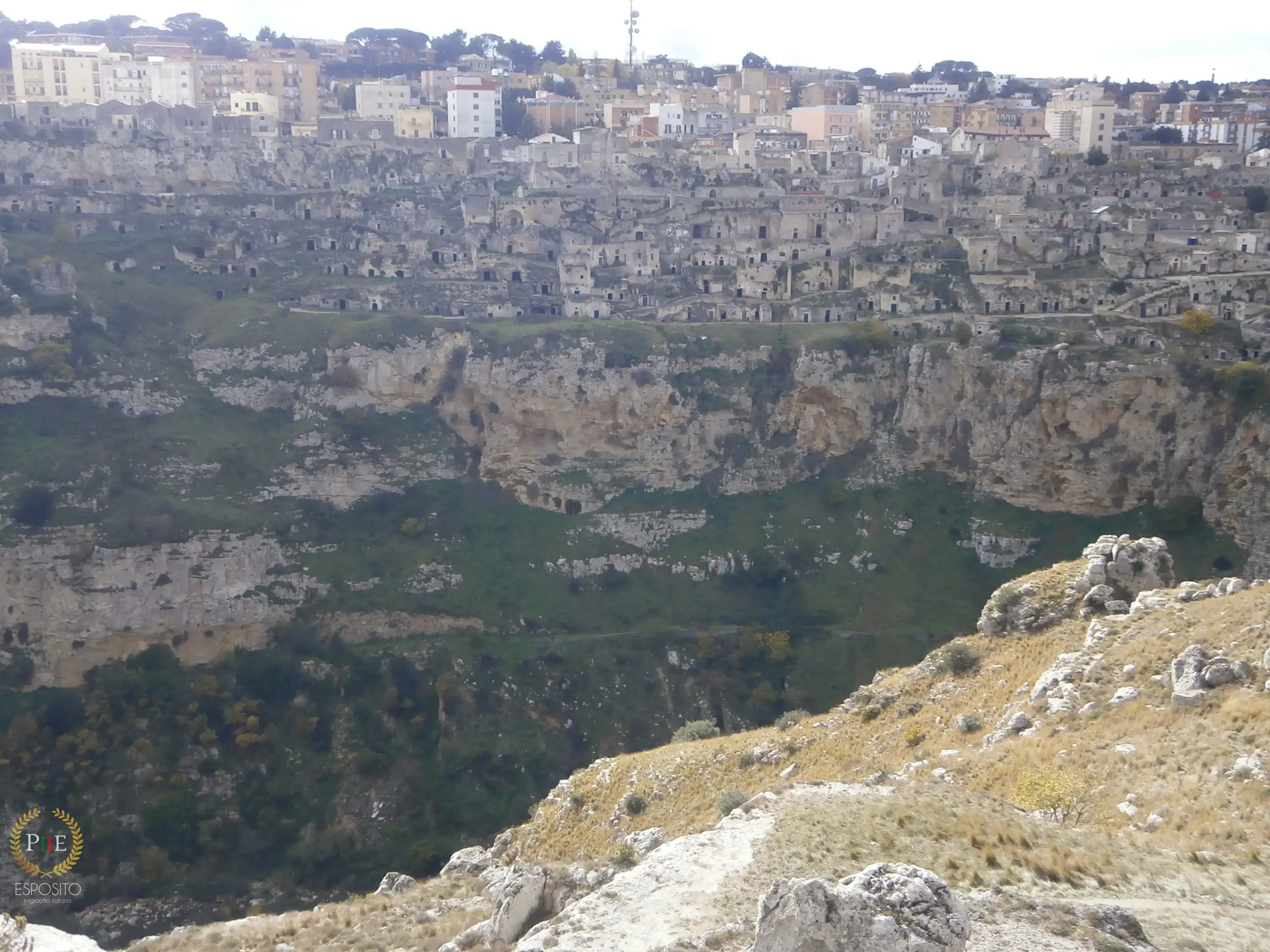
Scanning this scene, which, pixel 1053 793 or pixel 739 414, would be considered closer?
pixel 1053 793

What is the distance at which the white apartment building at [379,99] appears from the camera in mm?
93812

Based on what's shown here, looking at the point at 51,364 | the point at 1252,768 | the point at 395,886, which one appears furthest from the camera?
the point at 51,364

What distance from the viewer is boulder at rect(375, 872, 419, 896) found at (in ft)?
74.8

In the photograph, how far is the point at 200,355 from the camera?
61156 mm

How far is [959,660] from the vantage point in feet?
88.7

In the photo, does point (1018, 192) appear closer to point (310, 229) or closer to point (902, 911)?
point (310, 229)

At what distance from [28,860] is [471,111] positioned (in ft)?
198

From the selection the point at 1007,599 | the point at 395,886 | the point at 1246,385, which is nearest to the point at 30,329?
the point at 395,886

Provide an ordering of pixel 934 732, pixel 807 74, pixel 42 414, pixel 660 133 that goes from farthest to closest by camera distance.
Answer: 1. pixel 807 74
2. pixel 660 133
3. pixel 42 414
4. pixel 934 732

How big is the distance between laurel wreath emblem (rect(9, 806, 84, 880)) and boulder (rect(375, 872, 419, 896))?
24.4m

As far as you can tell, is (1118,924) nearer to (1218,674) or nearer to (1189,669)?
(1218,674)

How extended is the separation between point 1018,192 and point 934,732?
56.3m

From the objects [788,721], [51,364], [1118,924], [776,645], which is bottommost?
[776,645]

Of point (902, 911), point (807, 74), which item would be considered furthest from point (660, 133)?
point (902, 911)
